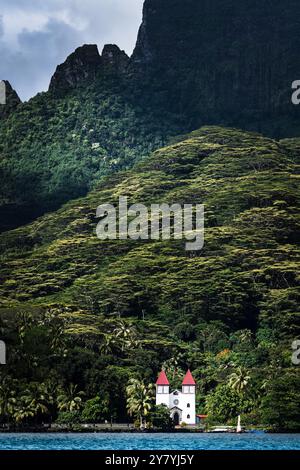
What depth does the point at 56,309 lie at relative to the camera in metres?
185

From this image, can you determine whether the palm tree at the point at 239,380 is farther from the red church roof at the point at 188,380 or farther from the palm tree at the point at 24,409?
the palm tree at the point at 24,409

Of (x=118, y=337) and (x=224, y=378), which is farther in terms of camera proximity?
(x=118, y=337)

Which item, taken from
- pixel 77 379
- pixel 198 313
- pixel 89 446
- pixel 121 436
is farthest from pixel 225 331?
pixel 89 446

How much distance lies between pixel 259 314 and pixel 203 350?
57.0 ft

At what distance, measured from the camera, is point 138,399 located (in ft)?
485

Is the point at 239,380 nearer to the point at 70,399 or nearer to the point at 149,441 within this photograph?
the point at 70,399

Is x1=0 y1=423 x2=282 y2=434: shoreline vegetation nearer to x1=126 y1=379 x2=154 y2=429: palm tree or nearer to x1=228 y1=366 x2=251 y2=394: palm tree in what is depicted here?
x1=126 y1=379 x2=154 y2=429: palm tree

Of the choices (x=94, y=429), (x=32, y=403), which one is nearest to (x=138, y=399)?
(x=94, y=429)

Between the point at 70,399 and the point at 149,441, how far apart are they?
97.1 feet

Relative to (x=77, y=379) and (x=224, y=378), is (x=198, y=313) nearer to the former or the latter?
(x=224, y=378)

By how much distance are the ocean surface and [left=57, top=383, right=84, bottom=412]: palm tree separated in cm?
1065

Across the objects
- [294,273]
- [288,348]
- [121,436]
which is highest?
[294,273]

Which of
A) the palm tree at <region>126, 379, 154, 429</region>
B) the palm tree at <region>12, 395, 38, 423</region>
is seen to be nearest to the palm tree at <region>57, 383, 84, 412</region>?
the palm tree at <region>12, 395, 38, 423</region>

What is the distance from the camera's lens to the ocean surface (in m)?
106
